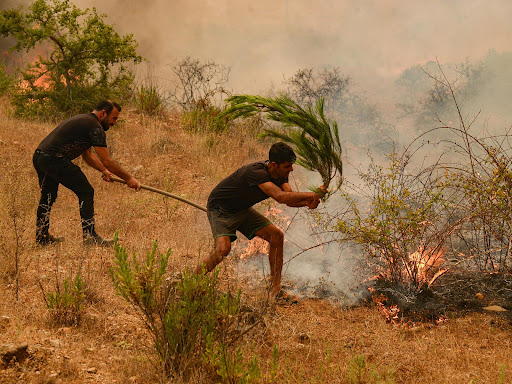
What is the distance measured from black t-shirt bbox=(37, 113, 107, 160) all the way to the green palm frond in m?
1.85

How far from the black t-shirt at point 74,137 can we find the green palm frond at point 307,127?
→ 185 centimetres

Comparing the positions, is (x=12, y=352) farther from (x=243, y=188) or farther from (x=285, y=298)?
(x=285, y=298)

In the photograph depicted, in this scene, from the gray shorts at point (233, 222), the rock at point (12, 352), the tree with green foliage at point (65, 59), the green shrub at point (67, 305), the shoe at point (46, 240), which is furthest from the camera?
the tree with green foliage at point (65, 59)

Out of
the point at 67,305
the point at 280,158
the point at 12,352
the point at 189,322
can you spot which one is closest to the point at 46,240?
the point at 67,305

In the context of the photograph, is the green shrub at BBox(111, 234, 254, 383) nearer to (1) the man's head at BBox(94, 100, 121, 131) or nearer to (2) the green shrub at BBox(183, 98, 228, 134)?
(1) the man's head at BBox(94, 100, 121, 131)

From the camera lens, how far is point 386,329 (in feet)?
13.6

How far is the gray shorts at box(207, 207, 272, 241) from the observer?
430 centimetres

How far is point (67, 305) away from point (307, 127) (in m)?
2.48

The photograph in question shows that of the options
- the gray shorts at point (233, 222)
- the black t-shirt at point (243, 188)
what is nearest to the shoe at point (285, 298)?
the gray shorts at point (233, 222)

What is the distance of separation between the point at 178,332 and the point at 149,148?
25.0 feet

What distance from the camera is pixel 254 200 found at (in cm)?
435

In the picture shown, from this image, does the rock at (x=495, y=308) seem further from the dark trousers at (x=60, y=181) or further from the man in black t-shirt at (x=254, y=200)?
the dark trousers at (x=60, y=181)

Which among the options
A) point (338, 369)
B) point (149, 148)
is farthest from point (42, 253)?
point (149, 148)

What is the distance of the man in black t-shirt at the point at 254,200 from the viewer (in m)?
4.01
